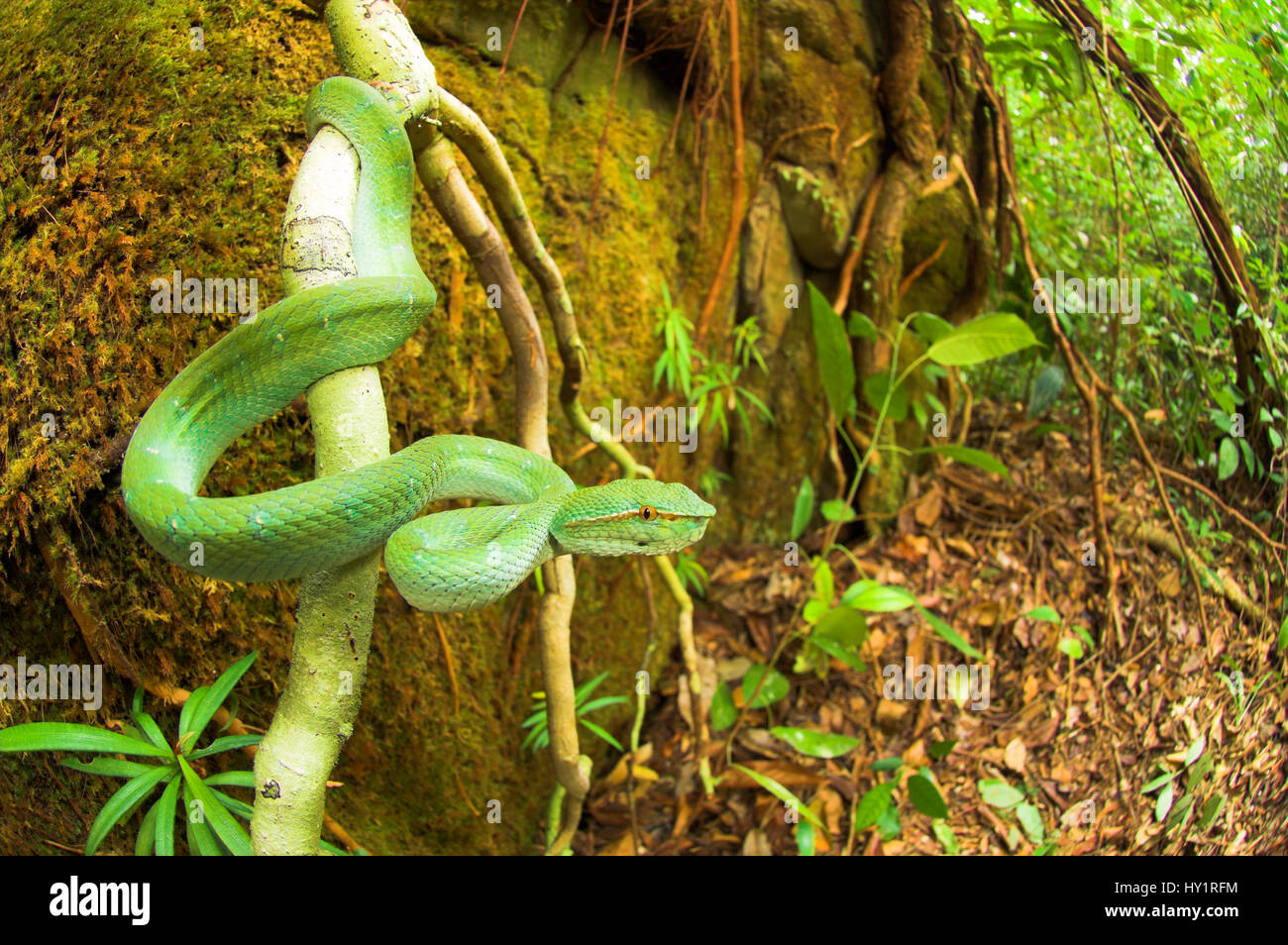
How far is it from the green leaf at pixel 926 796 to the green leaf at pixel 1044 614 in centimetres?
59

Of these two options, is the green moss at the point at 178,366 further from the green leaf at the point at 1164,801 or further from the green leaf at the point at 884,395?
the green leaf at the point at 1164,801

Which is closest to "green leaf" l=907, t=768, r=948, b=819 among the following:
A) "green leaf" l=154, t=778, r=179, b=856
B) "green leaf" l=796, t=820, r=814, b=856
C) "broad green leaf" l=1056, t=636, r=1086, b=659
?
"green leaf" l=796, t=820, r=814, b=856

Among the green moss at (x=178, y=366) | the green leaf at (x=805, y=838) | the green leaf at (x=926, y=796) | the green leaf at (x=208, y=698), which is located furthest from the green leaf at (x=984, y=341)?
the green leaf at (x=208, y=698)

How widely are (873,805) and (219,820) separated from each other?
1662 millimetres

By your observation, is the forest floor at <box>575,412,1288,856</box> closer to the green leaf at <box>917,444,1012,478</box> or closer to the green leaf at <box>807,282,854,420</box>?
the green leaf at <box>917,444,1012,478</box>

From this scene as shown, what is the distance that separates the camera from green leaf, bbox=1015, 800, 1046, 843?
1853mm

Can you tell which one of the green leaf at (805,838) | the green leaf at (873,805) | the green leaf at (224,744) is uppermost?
the green leaf at (224,744)

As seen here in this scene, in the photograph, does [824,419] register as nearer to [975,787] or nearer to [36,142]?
[975,787]

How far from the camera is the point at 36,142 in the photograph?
4.88 ft

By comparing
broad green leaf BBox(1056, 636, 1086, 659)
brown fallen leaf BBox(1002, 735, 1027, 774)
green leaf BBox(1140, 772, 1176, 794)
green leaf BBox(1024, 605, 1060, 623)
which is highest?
green leaf BBox(1024, 605, 1060, 623)

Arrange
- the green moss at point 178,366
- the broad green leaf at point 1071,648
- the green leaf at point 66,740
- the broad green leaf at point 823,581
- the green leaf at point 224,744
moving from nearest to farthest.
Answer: the green leaf at point 66,740, the green leaf at point 224,744, the green moss at point 178,366, the broad green leaf at point 1071,648, the broad green leaf at point 823,581

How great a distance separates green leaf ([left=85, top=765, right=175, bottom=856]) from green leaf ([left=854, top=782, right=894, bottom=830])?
1.74m

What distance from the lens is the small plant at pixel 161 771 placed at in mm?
1244
